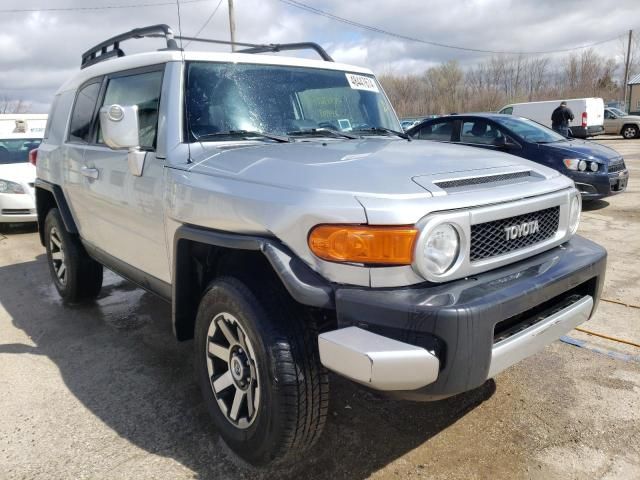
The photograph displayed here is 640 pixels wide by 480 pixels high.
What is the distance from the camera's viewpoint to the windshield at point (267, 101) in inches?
114

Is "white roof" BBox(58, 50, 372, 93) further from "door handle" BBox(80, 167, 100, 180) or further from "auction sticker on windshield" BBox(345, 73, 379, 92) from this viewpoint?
"door handle" BBox(80, 167, 100, 180)

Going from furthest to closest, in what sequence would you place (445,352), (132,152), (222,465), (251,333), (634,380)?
(634,380), (132,152), (222,465), (251,333), (445,352)

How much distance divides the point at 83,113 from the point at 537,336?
3.65m

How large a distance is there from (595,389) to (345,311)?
1981 mm

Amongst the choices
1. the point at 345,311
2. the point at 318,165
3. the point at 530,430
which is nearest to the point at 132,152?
the point at 318,165

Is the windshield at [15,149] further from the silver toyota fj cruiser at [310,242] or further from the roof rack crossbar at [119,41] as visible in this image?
the silver toyota fj cruiser at [310,242]

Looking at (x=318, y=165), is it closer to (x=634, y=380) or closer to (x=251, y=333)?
(x=251, y=333)

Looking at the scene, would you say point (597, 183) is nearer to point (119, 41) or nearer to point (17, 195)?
point (119, 41)

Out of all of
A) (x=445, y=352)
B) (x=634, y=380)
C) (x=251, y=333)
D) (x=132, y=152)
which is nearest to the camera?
(x=445, y=352)

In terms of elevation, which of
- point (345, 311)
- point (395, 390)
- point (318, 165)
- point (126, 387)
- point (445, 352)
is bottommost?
point (126, 387)

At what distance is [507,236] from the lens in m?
2.23

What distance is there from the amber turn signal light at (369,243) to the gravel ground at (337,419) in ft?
3.56

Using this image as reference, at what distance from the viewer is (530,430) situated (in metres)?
2.69

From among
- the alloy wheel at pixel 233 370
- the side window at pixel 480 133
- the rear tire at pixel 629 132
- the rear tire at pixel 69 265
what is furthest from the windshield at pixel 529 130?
the rear tire at pixel 629 132
